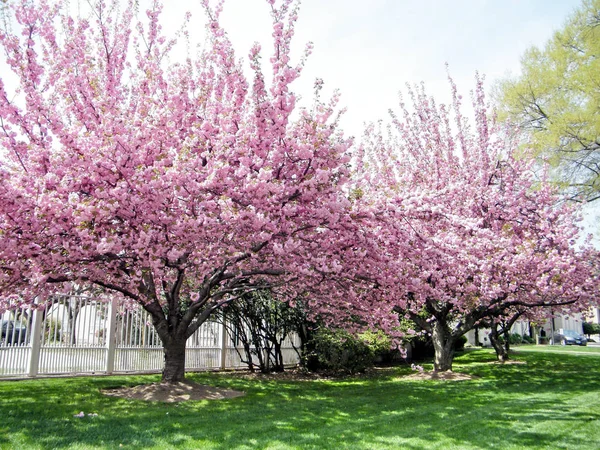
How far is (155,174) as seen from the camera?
609 centimetres

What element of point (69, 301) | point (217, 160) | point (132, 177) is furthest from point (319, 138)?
point (69, 301)

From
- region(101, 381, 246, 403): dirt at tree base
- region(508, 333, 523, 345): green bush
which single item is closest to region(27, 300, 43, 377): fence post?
region(101, 381, 246, 403): dirt at tree base

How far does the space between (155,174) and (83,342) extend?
263 inches

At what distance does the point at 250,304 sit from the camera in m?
13.0

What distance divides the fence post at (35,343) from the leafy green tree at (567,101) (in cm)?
1487

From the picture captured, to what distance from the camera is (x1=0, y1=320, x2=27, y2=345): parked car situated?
30.8 ft

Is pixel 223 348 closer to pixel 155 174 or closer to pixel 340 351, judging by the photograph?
pixel 340 351

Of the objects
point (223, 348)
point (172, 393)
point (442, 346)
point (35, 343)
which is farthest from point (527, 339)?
point (35, 343)

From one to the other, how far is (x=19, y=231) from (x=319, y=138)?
4.14 m

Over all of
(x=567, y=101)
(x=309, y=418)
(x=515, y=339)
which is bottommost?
(x=515, y=339)

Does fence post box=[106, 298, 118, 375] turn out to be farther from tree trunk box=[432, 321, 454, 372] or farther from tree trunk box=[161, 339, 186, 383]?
Answer: tree trunk box=[432, 321, 454, 372]

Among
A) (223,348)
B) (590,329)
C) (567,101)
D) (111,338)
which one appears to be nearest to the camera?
(111,338)

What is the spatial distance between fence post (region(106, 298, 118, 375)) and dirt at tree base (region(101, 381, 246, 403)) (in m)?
2.62

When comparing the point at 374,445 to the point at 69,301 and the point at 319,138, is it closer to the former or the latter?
the point at 319,138
